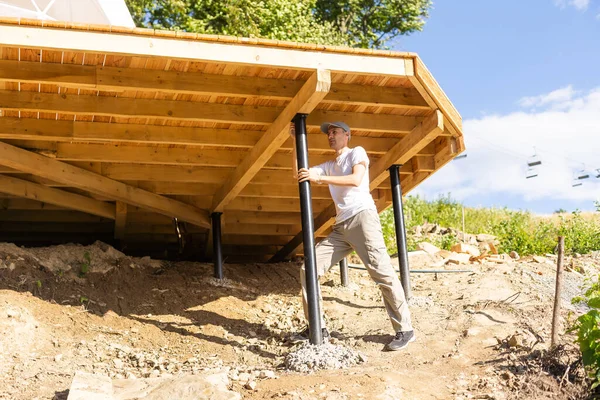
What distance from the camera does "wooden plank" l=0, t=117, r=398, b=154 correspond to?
7434mm

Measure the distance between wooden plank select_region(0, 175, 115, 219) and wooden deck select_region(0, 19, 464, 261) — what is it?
2 cm

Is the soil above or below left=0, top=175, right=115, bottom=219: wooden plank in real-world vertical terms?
below

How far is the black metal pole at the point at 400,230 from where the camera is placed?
26.2ft

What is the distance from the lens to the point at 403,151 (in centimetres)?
805

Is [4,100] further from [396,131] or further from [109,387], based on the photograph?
[396,131]

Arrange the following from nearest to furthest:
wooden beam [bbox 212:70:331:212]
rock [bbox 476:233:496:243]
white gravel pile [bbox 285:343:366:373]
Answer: white gravel pile [bbox 285:343:366:373] → wooden beam [bbox 212:70:331:212] → rock [bbox 476:233:496:243]

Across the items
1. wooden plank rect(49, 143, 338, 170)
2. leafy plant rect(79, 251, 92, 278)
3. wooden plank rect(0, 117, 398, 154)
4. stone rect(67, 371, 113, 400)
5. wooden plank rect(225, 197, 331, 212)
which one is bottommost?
stone rect(67, 371, 113, 400)

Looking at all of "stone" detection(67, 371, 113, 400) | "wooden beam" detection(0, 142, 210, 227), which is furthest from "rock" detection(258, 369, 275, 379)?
"wooden beam" detection(0, 142, 210, 227)

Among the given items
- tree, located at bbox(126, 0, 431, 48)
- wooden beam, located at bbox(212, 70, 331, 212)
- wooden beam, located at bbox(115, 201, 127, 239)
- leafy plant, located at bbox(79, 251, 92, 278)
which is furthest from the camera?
tree, located at bbox(126, 0, 431, 48)

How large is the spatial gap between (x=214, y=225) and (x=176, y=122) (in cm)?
203

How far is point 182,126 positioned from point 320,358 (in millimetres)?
3096

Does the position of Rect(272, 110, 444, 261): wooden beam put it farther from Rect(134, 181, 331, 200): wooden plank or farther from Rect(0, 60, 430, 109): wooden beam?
Rect(0, 60, 430, 109): wooden beam

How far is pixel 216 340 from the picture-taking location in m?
7.21

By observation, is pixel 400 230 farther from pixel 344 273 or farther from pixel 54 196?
pixel 54 196
